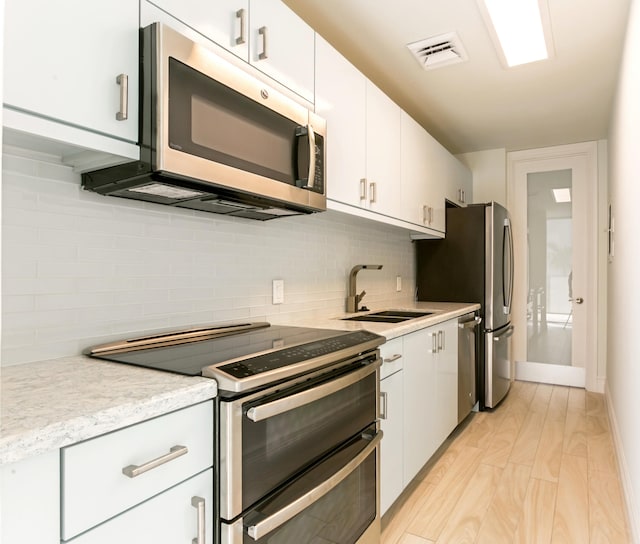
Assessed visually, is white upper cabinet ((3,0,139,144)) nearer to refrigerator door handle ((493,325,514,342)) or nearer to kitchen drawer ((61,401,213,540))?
kitchen drawer ((61,401,213,540))

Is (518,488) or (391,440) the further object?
(518,488)

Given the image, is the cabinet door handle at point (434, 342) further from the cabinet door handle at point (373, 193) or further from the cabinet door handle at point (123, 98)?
the cabinet door handle at point (123, 98)

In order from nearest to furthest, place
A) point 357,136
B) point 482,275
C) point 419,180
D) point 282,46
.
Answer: point 282,46 → point 357,136 → point 419,180 → point 482,275

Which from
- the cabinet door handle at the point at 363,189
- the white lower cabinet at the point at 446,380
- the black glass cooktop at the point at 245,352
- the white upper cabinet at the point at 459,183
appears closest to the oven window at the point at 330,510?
the black glass cooktop at the point at 245,352

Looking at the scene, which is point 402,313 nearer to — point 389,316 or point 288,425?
point 389,316

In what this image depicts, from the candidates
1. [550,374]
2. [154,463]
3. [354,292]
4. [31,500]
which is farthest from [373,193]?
[550,374]

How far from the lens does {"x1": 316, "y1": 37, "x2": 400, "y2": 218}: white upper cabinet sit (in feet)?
6.68

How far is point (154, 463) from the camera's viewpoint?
0.89m

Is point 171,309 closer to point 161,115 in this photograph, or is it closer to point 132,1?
point 161,115

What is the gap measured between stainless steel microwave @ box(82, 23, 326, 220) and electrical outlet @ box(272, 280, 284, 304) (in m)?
0.48

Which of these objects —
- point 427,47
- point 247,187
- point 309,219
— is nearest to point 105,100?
point 247,187

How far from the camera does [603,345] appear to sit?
4379mm

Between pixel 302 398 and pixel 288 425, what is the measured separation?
0.08 metres

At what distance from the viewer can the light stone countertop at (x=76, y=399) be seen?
73cm
